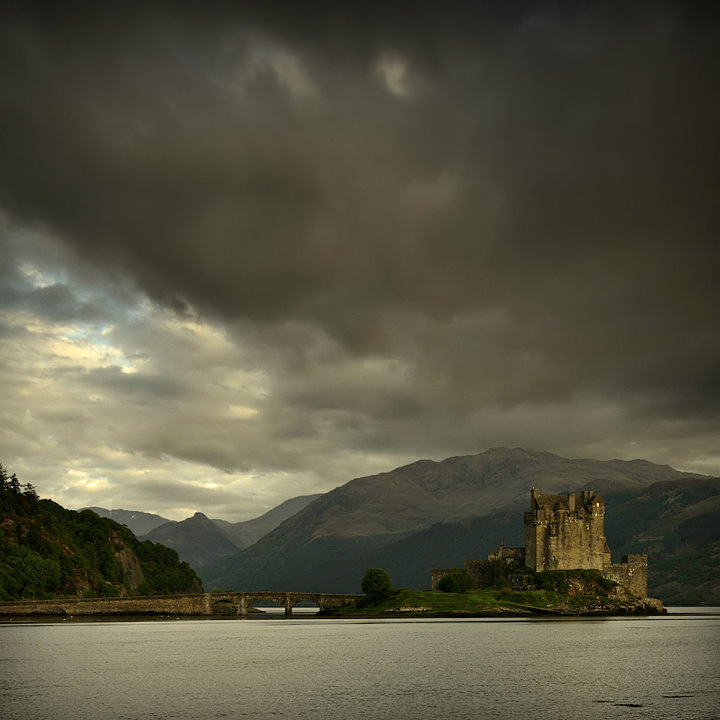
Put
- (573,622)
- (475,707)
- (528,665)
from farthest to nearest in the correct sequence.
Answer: (573,622), (528,665), (475,707)

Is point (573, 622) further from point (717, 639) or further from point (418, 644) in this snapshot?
point (418, 644)

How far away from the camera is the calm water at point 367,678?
209 feet

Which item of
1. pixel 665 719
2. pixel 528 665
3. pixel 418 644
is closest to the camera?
pixel 665 719

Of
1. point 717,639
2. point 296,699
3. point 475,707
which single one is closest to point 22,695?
point 296,699

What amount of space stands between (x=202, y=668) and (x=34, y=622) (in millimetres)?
104416

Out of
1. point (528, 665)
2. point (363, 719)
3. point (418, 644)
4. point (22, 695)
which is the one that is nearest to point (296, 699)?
point (363, 719)

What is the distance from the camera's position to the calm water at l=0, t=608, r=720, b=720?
63.6 meters

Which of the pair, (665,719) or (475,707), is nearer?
(665,719)

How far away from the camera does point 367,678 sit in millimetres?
84250

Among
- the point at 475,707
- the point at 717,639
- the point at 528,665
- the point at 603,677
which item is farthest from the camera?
the point at 717,639

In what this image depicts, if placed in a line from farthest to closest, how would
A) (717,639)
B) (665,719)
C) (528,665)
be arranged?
(717,639)
(528,665)
(665,719)

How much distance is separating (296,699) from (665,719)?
27633mm

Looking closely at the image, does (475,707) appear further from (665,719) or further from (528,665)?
(528,665)

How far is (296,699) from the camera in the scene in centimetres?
6962
